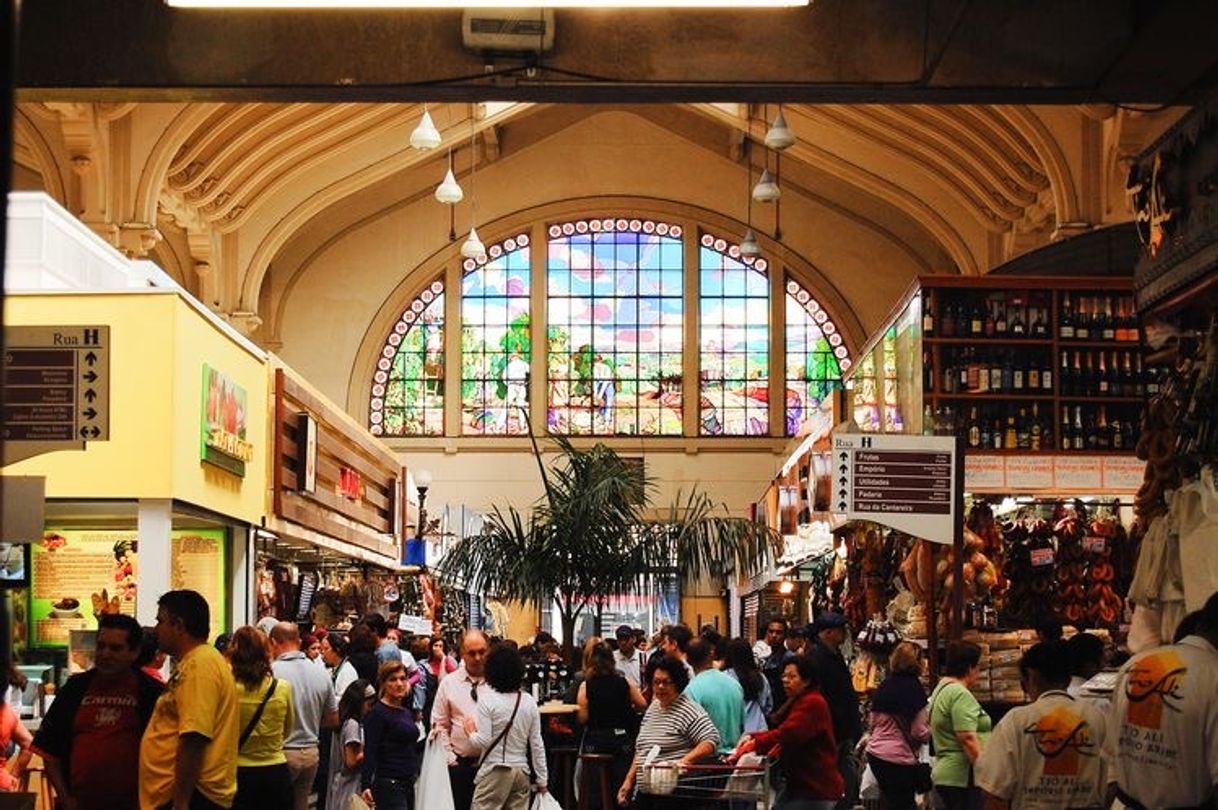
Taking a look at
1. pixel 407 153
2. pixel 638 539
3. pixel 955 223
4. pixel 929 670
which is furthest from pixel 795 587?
pixel 929 670

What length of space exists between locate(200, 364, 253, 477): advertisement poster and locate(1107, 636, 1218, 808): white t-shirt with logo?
9.38 m

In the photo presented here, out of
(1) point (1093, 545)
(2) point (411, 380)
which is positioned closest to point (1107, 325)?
(1) point (1093, 545)

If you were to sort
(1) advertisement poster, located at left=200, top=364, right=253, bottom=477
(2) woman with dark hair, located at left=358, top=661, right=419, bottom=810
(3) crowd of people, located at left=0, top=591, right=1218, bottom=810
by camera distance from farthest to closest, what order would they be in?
(1) advertisement poster, located at left=200, top=364, right=253, bottom=477 < (2) woman with dark hair, located at left=358, top=661, right=419, bottom=810 < (3) crowd of people, located at left=0, top=591, right=1218, bottom=810

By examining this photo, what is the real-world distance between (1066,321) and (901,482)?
4.15 m

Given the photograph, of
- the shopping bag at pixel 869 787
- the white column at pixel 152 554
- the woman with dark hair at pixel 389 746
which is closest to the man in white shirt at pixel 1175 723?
the shopping bag at pixel 869 787

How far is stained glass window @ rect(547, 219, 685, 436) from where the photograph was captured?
3388 cm

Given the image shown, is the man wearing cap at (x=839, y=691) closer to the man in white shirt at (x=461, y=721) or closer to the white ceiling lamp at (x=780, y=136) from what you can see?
the man in white shirt at (x=461, y=721)

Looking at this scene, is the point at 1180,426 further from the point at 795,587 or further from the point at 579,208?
the point at 579,208

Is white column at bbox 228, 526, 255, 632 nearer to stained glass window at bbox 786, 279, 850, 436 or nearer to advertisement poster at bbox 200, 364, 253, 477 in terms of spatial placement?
advertisement poster at bbox 200, 364, 253, 477

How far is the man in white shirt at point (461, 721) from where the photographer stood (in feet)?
32.2

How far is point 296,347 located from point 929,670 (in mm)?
23232

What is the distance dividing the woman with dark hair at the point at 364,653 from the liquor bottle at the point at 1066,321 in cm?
507

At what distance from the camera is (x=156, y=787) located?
6121 millimetres

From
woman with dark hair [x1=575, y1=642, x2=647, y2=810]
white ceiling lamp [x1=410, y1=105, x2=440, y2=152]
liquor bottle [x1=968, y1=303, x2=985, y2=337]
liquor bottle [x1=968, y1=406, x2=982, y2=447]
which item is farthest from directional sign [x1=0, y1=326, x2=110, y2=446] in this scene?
white ceiling lamp [x1=410, y1=105, x2=440, y2=152]
